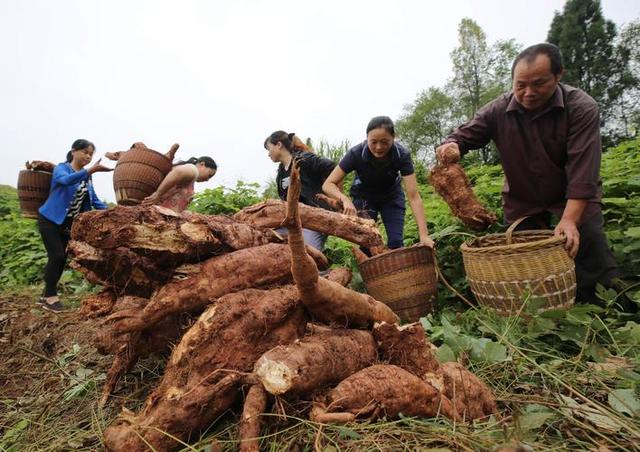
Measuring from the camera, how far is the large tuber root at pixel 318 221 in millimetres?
2387

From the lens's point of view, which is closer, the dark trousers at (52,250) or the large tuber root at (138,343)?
the large tuber root at (138,343)

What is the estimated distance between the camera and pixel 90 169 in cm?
422

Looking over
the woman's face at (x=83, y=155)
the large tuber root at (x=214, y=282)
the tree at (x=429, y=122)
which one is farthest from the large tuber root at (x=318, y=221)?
the tree at (x=429, y=122)

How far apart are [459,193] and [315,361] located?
2.23m

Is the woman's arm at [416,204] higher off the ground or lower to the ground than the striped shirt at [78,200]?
lower

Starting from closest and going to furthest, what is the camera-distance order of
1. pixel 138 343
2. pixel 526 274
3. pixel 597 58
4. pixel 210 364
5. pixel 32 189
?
pixel 210 364 → pixel 138 343 → pixel 526 274 → pixel 32 189 → pixel 597 58

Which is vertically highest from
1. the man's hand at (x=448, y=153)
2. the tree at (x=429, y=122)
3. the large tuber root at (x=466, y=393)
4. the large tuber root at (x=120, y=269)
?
the tree at (x=429, y=122)

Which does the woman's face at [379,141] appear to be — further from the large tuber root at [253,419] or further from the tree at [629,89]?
the tree at [629,89]

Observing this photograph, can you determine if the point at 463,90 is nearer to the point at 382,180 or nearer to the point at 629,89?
the point at 629,89

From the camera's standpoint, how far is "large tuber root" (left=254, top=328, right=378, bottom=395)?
4.59 feet

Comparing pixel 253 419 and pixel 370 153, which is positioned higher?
pixel 370 153

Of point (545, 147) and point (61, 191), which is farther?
point (61, 191)

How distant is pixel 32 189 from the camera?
4434 mm

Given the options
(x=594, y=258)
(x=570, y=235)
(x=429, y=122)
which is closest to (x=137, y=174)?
(x=570, y=235)
